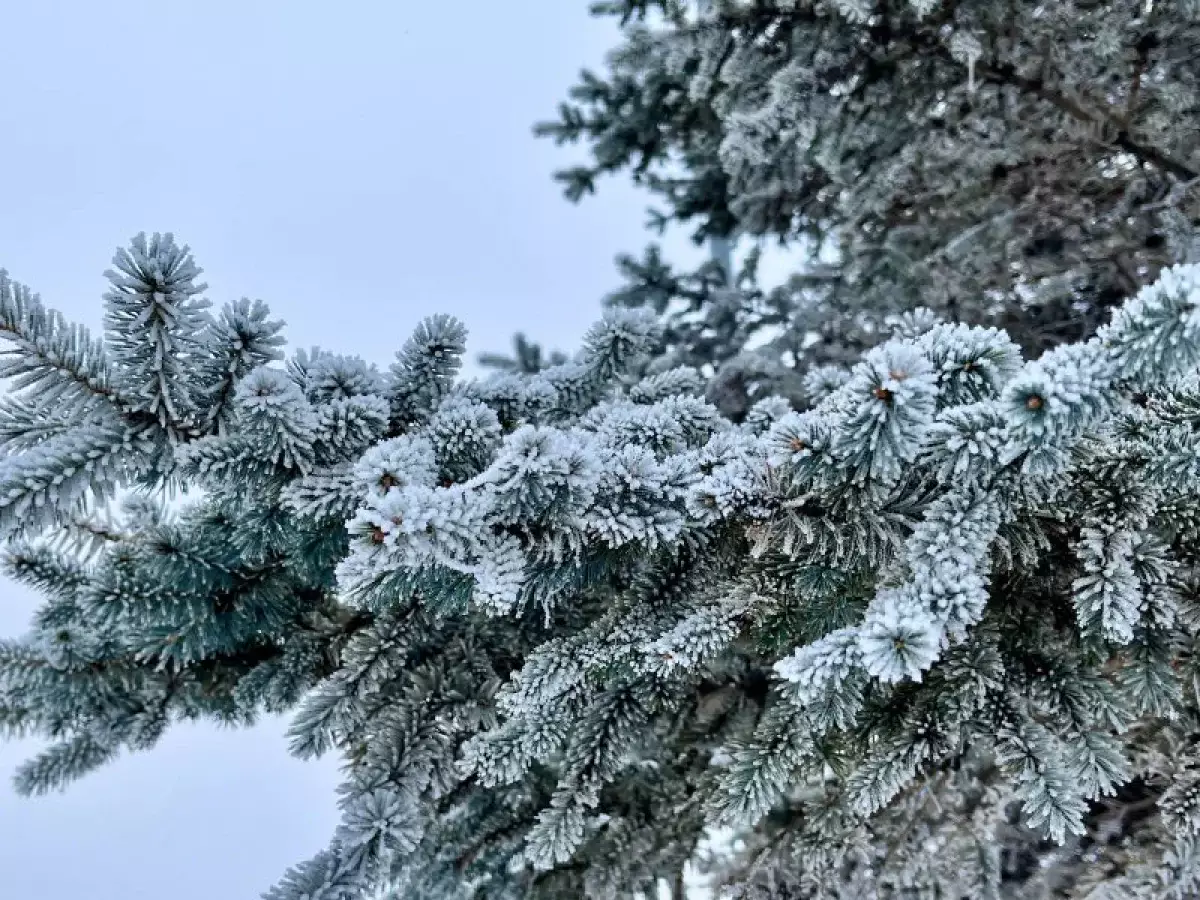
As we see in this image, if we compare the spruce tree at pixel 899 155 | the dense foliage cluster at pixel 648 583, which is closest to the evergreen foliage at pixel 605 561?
the dense foliage cluster at pixel 648 583

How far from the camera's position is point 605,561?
1.07 metres

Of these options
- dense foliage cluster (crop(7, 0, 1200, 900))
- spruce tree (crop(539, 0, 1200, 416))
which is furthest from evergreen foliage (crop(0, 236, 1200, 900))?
spruce tree (crop(539, 0, 1200, 416))

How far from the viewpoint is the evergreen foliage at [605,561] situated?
821 mm

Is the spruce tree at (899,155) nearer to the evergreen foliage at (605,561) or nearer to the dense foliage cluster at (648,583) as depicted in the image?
the dense foliage cluster at (648,583)

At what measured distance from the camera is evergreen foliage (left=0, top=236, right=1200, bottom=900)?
2.69 ft

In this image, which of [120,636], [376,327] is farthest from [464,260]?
[120,636]

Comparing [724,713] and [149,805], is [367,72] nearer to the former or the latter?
[149,805]

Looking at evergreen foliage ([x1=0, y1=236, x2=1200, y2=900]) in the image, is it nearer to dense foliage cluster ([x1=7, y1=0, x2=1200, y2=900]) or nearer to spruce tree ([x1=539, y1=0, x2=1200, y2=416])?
dense foliage cluster ([x1=7, y1=0, x2=1200, y2=900])

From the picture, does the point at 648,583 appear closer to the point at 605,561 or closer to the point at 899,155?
the point at 605,561

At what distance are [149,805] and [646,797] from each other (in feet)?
6.20

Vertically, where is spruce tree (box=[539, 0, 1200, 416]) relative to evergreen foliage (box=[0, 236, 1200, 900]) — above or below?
above

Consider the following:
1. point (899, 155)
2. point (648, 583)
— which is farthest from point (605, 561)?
point (899, 155)

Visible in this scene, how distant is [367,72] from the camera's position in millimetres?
4848

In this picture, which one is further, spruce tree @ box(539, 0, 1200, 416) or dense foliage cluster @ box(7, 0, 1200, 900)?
spruce tree @ box(539, 0, 1200, 416)
